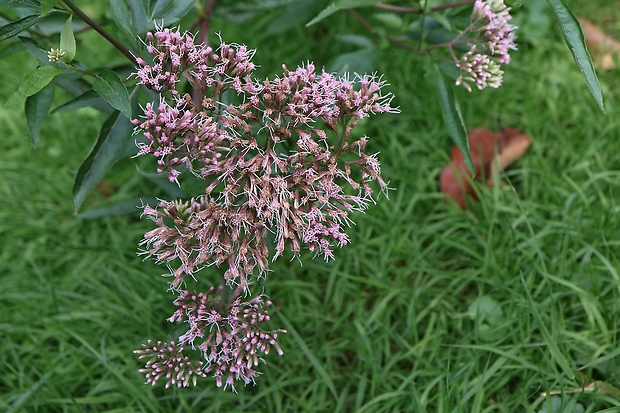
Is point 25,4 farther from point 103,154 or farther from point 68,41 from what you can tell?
point 103,154

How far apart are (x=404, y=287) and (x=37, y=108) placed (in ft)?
4.63

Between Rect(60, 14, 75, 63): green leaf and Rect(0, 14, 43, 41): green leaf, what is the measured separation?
6 centimetres

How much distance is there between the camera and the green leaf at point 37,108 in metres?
1.95

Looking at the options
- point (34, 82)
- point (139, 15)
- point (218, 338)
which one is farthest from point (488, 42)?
point (34, 82)

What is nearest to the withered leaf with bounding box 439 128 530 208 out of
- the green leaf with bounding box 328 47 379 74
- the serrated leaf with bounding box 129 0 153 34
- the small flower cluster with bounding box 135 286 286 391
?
the green leaf with bounding box 328 47 379 74

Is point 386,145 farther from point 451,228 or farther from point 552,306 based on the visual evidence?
point 552,306

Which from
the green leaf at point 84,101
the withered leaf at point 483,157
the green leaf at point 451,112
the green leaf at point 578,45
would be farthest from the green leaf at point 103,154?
the withered leaf at point 483,157

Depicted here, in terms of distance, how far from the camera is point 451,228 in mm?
2467

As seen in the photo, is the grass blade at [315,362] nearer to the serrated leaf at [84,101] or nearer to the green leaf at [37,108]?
the serrated leaf at [84,101]

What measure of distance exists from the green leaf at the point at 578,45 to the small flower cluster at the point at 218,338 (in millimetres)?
956

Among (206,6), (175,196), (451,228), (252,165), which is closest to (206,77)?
(252,165)

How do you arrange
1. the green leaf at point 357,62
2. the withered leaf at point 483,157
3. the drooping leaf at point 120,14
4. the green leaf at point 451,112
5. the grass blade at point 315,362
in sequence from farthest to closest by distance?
the withered leaf at point 483,157
the green leaf at point 357,62
the grass blade at point 315,362
the green leaf at point 451,112
the drooping leaf at point 120,14

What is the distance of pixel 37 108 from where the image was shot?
1964 millimetres

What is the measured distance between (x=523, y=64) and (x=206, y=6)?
1.58 m
